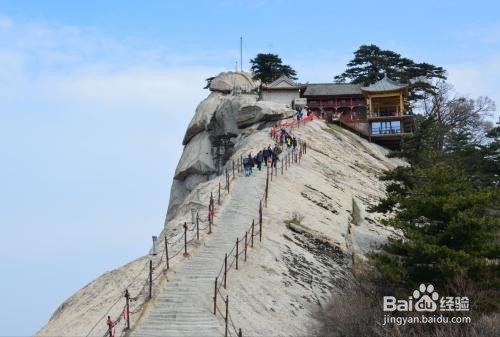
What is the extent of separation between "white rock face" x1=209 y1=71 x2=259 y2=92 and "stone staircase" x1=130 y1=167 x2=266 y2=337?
4986 centimetres

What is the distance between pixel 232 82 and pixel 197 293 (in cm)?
6059

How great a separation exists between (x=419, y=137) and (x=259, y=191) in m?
12.7

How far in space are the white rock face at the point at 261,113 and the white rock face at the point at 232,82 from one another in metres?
15.0

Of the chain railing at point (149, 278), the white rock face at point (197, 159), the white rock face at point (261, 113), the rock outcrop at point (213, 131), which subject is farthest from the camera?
the white rock face at point (197, 159)

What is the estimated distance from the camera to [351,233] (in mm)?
32656

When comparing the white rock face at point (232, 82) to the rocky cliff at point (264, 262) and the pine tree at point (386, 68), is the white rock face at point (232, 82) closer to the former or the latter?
the pine tree at point (386, 68)

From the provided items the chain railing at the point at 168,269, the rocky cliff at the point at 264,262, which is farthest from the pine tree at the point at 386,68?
the chain railing at the point at 168,269

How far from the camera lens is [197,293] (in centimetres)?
2144

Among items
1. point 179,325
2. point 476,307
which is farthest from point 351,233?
point 179,325

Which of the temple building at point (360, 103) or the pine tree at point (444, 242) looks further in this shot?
the temple building at point (360, 103)

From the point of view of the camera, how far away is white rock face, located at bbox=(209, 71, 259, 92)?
7912cm

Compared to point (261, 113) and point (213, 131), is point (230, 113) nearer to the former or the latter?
point (213, 131)

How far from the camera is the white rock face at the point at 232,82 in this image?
79.1m

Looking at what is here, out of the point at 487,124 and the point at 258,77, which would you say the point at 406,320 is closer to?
the point at 487,124
